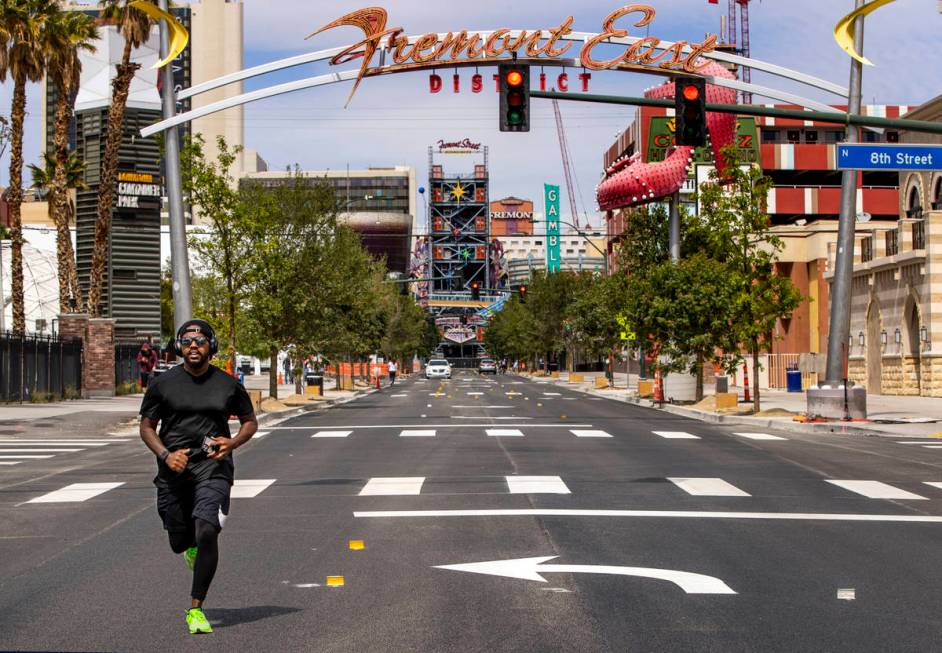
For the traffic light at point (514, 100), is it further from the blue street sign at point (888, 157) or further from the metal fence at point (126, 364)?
the metal fence at point (126, 364)

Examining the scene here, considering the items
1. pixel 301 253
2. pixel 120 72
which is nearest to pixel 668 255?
pixel 301 253

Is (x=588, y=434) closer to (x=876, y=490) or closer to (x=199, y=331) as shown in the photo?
(x=876, y=490)

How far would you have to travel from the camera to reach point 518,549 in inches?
441

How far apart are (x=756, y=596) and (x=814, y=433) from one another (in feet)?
67.8

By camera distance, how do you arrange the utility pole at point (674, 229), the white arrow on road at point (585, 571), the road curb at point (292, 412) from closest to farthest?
1. the white arrow on road at point (585, 571)
2. the road curb at point (292, 412)
3. the utility pole at point (674, 229)

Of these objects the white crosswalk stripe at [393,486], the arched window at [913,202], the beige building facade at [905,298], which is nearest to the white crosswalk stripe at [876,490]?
the white crosswalk stripe at [393,486]

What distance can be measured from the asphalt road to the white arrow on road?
4 cm

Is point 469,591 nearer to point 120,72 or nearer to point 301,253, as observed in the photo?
point 301,253

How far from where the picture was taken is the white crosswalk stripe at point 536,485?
16.0 meters

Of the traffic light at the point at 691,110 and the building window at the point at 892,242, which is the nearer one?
the traffic light at the point at 691,110

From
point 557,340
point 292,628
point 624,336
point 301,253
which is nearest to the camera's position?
point 292,628

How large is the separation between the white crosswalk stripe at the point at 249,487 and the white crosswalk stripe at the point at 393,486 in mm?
1346

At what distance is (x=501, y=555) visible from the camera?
1087cm

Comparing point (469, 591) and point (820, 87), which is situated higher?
point (820, 87)
